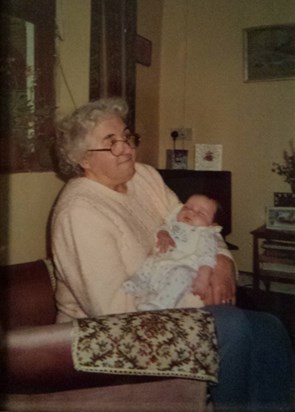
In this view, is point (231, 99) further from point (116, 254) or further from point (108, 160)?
A: point (116, 254)

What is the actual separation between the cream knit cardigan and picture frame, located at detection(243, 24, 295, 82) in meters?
1.61

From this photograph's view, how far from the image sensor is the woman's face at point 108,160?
1.25m

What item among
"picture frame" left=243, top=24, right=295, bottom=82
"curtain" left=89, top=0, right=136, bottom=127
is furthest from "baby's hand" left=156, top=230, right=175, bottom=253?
"picture frame" left=243, top=24, right=295, bottom=82

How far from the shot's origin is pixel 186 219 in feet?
4.42

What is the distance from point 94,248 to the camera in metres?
1.07

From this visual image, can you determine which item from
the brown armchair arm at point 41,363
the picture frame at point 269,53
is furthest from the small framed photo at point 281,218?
the brown armchair arm at point 41,363

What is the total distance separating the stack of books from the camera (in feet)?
7.13

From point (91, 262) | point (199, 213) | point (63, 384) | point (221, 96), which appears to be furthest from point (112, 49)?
point (63, 384)

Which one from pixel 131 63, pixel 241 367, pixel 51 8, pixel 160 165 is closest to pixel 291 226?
pixel 160 165

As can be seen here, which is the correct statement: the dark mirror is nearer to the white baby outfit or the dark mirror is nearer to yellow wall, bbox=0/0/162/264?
yellow wall, bbox=0/0/162/264

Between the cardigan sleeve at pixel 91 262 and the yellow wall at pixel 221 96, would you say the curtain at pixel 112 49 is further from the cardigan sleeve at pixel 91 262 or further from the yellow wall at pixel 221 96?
the cardigan sleeve at pixel 91 262

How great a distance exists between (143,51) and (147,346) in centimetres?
196

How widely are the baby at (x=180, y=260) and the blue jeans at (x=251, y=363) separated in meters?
0.12

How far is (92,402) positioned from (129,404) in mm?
80
